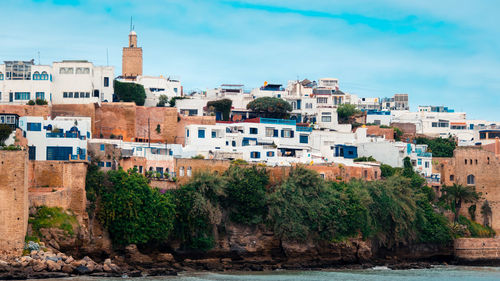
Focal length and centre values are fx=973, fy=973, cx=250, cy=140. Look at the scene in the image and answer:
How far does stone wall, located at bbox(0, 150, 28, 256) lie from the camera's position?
4103 centimetres

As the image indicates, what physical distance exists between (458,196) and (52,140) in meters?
24.1

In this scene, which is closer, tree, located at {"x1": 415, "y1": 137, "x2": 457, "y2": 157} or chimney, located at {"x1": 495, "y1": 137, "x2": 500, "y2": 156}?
chimney, located at {"x1": 495, "y1": 137, "x2": 500, "y2": 156}

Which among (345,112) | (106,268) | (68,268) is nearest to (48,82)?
(106,268)

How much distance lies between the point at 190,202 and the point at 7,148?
9635mm

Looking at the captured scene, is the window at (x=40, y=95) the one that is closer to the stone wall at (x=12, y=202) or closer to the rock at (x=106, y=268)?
the stone wall at (x=12, y=202)

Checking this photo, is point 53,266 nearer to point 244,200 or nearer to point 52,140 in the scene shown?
point 52,140

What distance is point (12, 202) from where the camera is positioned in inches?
1623

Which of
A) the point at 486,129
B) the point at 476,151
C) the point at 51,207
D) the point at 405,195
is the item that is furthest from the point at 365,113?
the point at 51,207

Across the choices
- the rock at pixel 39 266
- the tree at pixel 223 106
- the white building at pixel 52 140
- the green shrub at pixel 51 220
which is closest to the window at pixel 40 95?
the white building at pixel 52 140

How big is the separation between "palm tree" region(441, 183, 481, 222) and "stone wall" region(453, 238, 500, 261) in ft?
8.58

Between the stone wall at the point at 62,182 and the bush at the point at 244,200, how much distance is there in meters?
7.63

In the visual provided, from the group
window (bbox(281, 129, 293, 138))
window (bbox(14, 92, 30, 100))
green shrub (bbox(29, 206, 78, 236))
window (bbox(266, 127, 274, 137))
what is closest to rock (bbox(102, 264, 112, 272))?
green shrub (bbox(29, 206, 78, 236))

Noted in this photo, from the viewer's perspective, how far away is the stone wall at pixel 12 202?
41031mm

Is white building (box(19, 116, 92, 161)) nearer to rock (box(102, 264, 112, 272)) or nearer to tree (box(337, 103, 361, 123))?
rock (box(102, 264, 112, 272))
